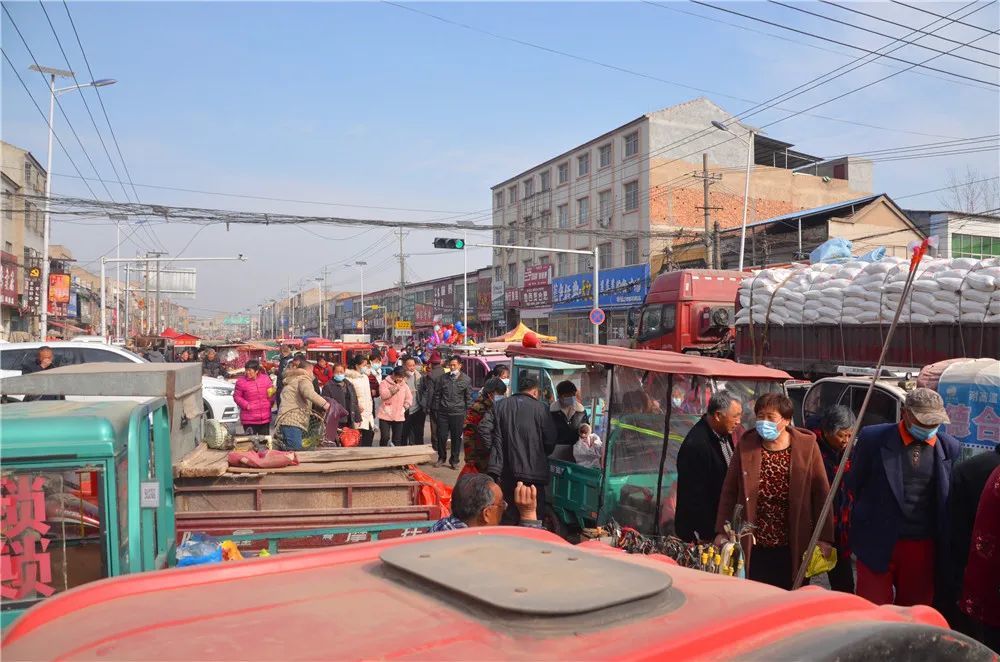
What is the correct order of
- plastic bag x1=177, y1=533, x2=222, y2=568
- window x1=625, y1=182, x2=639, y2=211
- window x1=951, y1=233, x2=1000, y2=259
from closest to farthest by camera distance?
plastic bag x1=177, y1=533, x2=222, y2=568, window x1=951, y1=233, x2=1000, y2=259, window x1=625, y1=182, x2=639, y2=211

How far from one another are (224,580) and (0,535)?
129 cm

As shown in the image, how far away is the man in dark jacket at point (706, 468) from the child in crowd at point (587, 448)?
71.1 inches

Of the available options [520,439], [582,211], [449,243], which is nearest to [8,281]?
[449,243]

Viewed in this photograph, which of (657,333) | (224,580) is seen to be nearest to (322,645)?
(224,580)

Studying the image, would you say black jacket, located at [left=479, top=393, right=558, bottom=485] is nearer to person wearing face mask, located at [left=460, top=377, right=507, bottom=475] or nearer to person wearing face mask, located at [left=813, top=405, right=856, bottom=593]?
person wearing face mask, located at [left=460, top=377, right=507, bottom=475]

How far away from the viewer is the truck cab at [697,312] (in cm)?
1897

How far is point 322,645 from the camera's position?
1444mm

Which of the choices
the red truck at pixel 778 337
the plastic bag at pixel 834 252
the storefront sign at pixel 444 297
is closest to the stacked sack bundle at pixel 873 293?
the red truck at pixel 778 337

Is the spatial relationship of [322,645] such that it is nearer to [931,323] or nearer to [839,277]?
[931,323]

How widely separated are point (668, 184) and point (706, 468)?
3625 cm

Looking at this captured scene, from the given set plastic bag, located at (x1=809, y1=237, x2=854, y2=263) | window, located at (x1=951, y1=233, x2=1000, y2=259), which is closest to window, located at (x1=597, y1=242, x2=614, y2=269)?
window, located at (x1=951, y1=233, x2=1000, y2=259)

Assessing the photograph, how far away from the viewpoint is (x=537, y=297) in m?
45.2

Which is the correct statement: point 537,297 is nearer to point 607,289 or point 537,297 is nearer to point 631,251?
point 631,251

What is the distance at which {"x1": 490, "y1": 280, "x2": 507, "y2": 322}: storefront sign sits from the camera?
50.8m
